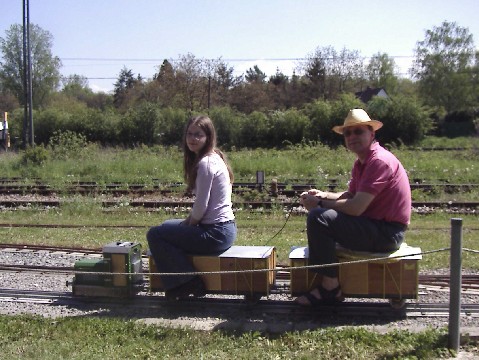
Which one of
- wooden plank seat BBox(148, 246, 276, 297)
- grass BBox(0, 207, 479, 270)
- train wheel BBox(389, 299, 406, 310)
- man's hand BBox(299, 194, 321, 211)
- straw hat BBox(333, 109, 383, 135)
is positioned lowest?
grass BBox(0, 207, 479, 270)

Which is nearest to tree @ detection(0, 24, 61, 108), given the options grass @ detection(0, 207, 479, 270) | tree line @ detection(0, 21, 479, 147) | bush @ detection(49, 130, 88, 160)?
tree line @ detection(0, 21, 479, 147)

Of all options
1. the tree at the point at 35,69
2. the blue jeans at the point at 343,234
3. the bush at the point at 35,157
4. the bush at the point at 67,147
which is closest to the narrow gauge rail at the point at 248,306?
the blue jeans at the point at 343,234

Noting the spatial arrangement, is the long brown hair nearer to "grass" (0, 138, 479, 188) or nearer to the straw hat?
the straw hat

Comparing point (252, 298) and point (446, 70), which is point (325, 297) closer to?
point (252, 298)

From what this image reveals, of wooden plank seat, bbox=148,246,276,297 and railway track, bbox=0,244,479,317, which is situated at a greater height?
wooden plank seat, bbox=148,246,276,297

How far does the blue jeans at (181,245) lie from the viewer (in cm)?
550

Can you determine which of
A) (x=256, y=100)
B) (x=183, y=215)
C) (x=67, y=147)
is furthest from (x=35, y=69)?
(x=183, y=215)

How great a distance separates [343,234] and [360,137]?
877 mm

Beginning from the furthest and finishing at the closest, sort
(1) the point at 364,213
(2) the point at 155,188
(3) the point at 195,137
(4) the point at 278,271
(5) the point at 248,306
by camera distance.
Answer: (2) the point at 155,188 < (4) the point at 278,271 < (5) the point at 248,306 < (3) the point at 195,137 < (1) the point at 364,213

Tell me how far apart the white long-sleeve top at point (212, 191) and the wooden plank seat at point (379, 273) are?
0.82m

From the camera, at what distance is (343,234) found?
5.08m

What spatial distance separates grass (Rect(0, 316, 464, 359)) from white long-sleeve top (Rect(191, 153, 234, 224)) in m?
1.11

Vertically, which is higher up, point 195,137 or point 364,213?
point 195,137

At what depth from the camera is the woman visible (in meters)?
5.48
